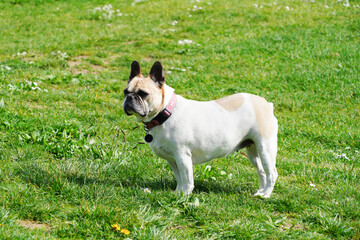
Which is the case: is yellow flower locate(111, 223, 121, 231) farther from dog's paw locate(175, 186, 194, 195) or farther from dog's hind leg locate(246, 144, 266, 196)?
dog's hind leg locate(246, 144, 266, 196)

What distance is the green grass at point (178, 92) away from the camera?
395 centimetres

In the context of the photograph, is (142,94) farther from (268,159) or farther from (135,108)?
(268,159)

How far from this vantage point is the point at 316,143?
6508 mm

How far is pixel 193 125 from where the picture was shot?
4340 mm

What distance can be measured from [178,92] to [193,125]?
4.32 m

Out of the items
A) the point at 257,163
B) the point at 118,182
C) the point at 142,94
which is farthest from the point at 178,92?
the point at 142,94

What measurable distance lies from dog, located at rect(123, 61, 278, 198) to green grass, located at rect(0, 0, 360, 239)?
361mm

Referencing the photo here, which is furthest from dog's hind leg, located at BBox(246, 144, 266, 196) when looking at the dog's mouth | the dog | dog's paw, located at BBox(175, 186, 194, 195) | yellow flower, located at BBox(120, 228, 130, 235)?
→ yellow flower, located at BBox(120, 228, 130, 235)

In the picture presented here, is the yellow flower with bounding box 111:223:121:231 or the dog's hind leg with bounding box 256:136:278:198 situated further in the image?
the dog's hind leg with bounding box 256:136:278:198

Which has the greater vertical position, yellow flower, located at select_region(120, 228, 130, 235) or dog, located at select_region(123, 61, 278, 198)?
dog, located at select_region(123, 61, 278, 198)

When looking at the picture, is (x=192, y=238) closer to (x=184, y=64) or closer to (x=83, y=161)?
(x=83, y=161)

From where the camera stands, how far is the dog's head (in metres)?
4.05

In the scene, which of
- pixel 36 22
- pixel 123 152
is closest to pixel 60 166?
pixel 123 152

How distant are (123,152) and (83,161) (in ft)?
1.98
